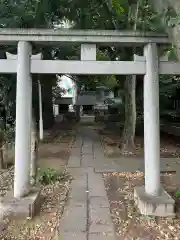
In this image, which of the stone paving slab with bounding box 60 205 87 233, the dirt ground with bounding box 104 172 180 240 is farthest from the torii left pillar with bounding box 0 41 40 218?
the dirt ground with bounding box 104 172 180 240

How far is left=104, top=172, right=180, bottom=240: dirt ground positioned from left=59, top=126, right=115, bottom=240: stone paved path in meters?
0.14

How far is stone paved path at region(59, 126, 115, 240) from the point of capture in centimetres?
413

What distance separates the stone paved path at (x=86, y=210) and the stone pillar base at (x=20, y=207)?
0.52 meters

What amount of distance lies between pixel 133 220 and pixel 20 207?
1.77 meters

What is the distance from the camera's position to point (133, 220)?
15.3 feet

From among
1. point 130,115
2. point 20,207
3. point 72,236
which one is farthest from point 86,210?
point 130,115

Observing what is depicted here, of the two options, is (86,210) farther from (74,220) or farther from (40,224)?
(40,224)

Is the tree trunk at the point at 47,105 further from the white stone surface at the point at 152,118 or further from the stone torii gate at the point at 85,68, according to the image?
the white stone surface at the point at 152,118

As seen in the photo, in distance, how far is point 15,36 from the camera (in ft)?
16.4

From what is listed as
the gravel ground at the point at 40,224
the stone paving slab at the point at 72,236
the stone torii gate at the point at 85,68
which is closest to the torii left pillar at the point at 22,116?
the stone torii gate at the point at 85,68

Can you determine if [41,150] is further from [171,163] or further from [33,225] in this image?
[33,225]

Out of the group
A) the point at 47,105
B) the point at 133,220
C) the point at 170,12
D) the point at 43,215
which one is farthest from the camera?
the point at 47,105

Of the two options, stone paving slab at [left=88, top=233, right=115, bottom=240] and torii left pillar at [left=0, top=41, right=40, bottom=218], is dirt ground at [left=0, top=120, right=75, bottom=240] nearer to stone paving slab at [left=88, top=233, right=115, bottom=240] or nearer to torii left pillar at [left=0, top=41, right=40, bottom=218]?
torii left pillar at [left=0, top=41, right=40, bottom=218]

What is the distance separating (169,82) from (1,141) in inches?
294
